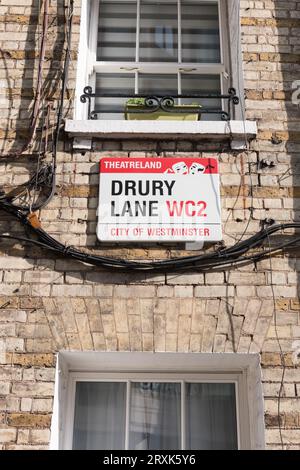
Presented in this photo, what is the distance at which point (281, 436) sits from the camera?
3822 millimetres

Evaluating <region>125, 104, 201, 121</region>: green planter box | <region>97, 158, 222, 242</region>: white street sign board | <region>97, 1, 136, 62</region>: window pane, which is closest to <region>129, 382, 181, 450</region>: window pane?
<region>97, 158, 222, 242</region>: white street sign board

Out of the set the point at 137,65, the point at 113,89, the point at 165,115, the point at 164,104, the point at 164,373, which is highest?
the point at 137,65

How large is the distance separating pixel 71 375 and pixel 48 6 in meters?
3.16

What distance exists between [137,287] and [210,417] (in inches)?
41.5

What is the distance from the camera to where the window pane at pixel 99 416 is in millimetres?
4133

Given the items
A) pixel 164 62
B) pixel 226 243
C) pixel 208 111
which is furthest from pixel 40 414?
pixel 164 62

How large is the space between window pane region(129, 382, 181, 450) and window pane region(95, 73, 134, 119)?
240 cm

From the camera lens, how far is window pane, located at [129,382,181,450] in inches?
162

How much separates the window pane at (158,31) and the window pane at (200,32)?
0.10m

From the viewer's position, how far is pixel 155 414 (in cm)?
419

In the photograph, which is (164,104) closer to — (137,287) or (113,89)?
(113,89)

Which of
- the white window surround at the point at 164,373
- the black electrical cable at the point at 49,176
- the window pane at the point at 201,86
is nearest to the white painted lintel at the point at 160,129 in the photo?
the black electrical cable at the point at 49,176

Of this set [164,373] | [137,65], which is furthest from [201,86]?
[164,373]

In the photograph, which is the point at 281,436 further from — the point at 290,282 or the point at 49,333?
the point at 49,333
